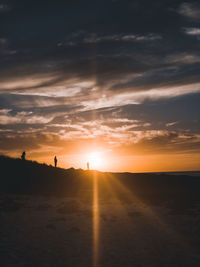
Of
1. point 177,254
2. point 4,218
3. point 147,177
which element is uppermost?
point 147,177

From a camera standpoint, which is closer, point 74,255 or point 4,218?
point 74,255

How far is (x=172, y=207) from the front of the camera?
72.5ft

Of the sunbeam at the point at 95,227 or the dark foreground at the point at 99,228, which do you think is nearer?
the dark foreground at the point at 99,228

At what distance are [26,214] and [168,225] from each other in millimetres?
10587

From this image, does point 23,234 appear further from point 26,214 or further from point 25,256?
point 26,214

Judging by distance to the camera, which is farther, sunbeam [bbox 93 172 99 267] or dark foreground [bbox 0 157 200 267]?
sunbeam [bbox 93 172 99 267]

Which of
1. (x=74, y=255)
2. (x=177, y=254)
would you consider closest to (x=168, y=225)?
(x=177, y=254)

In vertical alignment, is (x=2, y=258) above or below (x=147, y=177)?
below

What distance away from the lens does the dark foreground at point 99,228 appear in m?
12.4

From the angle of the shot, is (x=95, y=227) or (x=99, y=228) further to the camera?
(x=95, y=227)

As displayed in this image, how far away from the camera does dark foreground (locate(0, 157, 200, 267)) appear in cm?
1236

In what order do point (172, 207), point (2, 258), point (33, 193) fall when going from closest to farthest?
point (2, 258) → point (172, 207) → point (33, 193)

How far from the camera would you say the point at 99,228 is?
16.5 metres

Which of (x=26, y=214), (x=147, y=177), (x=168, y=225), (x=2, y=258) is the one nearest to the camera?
(x=2, y=258)
